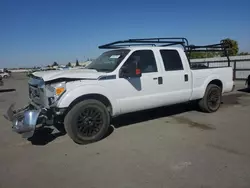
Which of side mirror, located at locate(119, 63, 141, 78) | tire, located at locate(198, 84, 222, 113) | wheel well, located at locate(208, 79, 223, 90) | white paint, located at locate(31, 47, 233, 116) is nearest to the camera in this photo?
white paint, located at locate(31, 47, 233, 116)

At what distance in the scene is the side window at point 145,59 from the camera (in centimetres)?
618

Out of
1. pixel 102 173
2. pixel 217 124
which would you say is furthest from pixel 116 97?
pixel 217 124

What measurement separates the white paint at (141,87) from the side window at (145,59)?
0.30 feet

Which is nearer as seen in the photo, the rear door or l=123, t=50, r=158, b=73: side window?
l=123, t=50, r=158, b=73: side window

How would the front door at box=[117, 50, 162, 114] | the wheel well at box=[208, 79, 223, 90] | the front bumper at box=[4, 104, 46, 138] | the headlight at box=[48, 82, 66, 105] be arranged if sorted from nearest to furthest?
the front bumper at box=[4, 104, 46, 138]
the headlight at box=[48, 82, 66, 105]
the front door at box=[117, 50, 162, 114]
the wheel well at box=[208, 79, 223, 90]

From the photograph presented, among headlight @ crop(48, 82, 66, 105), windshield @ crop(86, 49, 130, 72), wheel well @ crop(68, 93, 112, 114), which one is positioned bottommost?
wheel well @ crop(68, 93, 112, 114)

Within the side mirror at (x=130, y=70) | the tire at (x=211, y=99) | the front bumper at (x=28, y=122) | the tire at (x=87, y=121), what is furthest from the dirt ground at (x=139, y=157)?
the side mirror at (x=130, y=70)

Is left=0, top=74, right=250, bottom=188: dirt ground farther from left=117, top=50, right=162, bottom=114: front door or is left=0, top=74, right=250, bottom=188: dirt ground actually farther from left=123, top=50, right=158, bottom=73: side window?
left=123, top=50, right=158, bottom=73: side window

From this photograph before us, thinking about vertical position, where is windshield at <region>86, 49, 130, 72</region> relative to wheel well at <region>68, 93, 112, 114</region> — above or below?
above

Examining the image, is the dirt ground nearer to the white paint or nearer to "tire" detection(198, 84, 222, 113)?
the white paint

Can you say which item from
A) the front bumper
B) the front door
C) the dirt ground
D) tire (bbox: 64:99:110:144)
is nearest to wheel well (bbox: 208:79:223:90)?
the dirt ground

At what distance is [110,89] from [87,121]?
0.85 meters

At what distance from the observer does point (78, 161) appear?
14.7 ft

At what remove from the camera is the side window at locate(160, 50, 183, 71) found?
672cm
